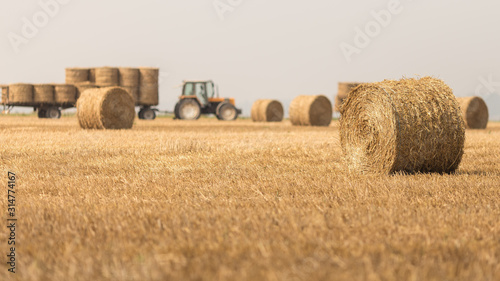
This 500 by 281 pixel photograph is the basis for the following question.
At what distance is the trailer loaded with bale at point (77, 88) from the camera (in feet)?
104

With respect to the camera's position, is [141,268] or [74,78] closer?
[141,268]

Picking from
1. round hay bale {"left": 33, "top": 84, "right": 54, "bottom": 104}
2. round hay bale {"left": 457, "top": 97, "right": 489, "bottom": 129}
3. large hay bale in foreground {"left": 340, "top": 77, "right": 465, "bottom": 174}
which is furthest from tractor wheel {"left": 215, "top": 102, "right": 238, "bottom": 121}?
large hay bale in foreground {"left": 340, "top": 77, "right": 465, "bottom": 174}

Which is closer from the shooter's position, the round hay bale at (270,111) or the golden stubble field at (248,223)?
the golden stubble field at (248,223)

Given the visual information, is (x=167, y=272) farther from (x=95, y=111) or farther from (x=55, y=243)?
(x=95, y=111)

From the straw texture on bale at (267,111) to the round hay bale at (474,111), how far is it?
33.2ft

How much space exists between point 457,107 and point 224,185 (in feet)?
13.2

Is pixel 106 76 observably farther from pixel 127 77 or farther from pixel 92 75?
pixel 92 75

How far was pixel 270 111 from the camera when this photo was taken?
29922 millimetres

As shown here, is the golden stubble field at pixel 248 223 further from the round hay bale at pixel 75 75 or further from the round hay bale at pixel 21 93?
the round hay bale at pixel 75 75

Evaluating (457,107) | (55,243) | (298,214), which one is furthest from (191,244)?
(457,107)

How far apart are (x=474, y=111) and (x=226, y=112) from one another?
1458cm

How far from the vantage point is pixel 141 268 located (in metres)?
3.17

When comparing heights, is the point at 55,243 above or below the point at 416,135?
below

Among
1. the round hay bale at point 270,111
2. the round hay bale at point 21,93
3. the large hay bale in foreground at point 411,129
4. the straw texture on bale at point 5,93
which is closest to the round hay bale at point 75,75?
the round hay bale at point 21,93
